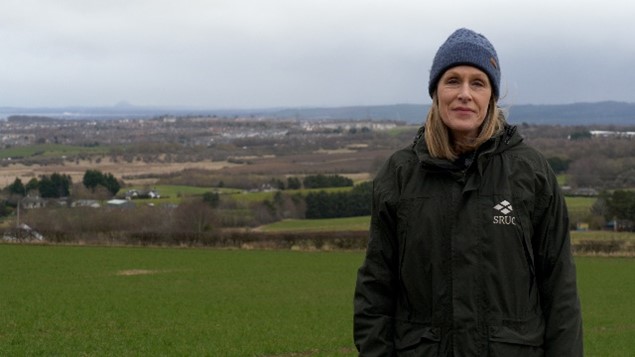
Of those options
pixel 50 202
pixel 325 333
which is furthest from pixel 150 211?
pixel 325 333

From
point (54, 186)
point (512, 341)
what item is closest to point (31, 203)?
point (54, 186)

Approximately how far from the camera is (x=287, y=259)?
44.7 meters

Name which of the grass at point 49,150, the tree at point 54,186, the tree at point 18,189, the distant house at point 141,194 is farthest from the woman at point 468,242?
the grass at point 49,150

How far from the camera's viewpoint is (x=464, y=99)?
3.81m

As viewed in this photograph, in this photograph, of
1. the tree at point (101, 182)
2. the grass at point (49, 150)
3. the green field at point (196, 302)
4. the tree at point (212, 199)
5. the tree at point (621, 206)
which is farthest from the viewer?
the grass at point (49, 150)

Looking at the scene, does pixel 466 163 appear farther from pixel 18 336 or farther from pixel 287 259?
pixel 287 259

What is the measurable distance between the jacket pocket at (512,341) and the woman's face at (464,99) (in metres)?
0.82

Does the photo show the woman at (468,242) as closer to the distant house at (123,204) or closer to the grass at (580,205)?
the grass at (580,205)

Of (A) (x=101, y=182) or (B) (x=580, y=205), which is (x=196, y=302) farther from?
(A) (x=101, y=182)

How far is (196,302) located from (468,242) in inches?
956

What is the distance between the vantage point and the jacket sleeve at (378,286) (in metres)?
3.82

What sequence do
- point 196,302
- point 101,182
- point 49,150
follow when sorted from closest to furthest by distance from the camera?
point 196,302
point 101,182
point 49,150

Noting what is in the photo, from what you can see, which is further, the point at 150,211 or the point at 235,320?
the point at 150,211

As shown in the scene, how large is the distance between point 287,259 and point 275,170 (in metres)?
89.6
